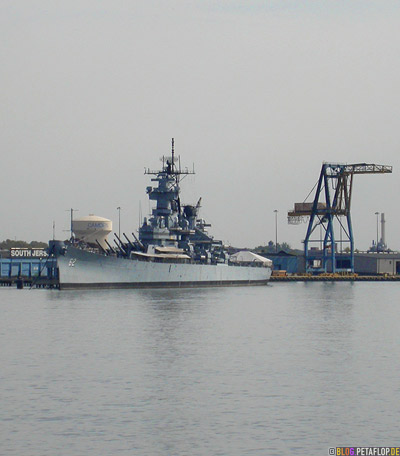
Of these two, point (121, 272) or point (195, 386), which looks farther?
point (121, 272)

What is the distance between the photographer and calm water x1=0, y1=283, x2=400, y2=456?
22.9 meters

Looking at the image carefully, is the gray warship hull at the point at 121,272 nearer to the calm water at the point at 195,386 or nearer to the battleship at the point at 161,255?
the battleship at the point at 161,255

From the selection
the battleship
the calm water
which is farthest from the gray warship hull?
the calm water

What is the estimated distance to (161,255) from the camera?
325 feet

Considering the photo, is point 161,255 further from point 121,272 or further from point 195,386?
point 195,386

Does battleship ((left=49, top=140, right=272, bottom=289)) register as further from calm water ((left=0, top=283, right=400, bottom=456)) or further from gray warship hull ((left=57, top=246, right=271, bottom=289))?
calm water ((left=0, top=283, right=400, bottom=456))

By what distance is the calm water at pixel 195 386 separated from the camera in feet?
75.2

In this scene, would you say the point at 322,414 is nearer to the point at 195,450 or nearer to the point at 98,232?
the point at 195,450

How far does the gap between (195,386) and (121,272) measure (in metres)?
63.8

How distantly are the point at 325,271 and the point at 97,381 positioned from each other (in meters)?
115

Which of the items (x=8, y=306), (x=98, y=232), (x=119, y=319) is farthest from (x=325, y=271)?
(x=119, y=319)

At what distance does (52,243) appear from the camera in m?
97.9

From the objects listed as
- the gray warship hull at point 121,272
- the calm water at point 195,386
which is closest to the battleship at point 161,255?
the gray warship hull at point 121,272

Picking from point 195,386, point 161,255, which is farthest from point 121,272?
point 195,386
